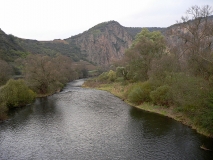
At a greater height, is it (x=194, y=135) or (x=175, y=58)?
(x=175, y=58)

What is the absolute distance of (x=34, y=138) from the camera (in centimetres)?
2877

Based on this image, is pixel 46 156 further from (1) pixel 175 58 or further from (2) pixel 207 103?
(1) pixel 175 58

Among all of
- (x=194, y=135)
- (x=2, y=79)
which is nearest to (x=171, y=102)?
(x=194, y=135)

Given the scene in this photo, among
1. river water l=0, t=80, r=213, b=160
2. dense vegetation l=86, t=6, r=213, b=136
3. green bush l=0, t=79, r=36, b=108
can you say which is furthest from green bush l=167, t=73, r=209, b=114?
green bush l=0, t=79, r=36, b=108

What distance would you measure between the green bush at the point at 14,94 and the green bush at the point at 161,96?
103 ft

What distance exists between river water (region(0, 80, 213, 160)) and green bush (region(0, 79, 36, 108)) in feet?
18.6

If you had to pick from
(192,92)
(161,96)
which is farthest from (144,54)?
(192,92)

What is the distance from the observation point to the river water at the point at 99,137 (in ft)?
76.8

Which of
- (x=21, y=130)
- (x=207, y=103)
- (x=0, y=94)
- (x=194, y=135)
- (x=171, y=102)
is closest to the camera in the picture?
(x=207, y=103)

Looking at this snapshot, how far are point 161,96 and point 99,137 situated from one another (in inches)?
697

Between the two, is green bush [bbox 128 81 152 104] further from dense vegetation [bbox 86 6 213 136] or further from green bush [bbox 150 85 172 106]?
green bush [bbox 150 85 172 106]

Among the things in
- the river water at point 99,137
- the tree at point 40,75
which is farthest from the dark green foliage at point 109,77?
the river water at point 99,137

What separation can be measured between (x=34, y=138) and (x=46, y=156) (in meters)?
6.24

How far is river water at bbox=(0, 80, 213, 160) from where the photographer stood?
23413mm
